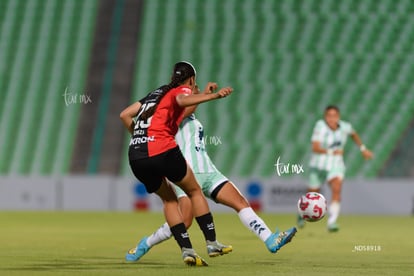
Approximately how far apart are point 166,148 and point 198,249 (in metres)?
3.00

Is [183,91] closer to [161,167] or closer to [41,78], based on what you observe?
[161,167]

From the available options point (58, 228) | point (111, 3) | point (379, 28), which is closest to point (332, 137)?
point (58, 228)

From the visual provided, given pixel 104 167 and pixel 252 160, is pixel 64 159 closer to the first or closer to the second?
pixel 104 167

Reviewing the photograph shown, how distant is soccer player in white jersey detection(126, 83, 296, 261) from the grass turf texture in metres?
0.18

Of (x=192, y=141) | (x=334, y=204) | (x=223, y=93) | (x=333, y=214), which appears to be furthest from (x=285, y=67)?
(x=223, y=93)

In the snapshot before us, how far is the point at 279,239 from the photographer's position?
8602mm

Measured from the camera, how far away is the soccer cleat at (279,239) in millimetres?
8531

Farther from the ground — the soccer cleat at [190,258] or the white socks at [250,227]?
the white socks at [250,227]

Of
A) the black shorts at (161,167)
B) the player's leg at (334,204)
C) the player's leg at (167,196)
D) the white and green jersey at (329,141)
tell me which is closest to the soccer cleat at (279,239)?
the player's leg at (167,196)

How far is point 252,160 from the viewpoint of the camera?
22516 mm

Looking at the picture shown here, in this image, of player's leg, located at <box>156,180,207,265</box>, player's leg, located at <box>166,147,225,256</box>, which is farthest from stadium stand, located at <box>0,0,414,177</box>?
player's leg, located at <box>156,180,207,265</box>

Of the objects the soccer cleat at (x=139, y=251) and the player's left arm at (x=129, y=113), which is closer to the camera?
the player's left arm at (x=129, y=113)

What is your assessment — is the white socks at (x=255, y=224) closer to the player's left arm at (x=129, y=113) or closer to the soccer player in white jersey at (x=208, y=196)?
the soccer player in white jersey at (x=208, y=196)

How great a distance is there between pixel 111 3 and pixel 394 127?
870 cm
